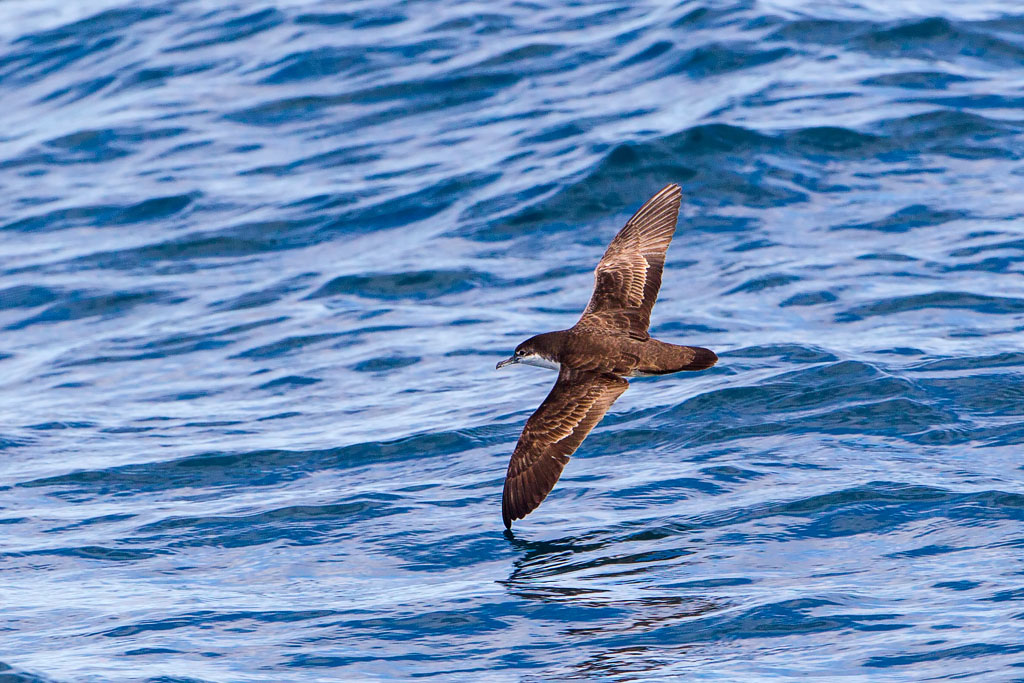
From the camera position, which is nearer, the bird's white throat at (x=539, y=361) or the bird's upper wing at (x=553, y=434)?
the bird's upper wing at (x=553, y=434)

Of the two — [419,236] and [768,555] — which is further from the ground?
[419,236]

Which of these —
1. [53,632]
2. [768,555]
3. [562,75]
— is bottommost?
[768,555]

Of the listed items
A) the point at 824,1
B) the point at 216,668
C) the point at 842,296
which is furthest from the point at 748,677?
the point at 824,1

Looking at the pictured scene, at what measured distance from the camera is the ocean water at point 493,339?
709cm

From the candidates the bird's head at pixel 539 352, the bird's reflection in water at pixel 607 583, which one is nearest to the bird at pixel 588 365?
the bird's head at pixel 539 352

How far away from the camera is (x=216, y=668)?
6.81 meters

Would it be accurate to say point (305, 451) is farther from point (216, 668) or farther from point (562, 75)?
point (562, 75)

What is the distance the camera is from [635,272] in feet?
30.7

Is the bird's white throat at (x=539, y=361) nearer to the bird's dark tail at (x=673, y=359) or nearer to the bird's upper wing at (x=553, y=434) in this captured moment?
the bird's upper wing at (x=553, y=434)

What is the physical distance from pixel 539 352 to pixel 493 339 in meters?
2.58

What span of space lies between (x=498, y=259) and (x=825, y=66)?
16.6 feet

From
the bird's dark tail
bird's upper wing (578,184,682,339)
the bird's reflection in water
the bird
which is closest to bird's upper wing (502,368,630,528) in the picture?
the bird

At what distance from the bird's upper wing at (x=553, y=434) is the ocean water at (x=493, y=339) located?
0.32 metres

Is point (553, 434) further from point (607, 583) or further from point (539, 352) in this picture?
point (607, 583)
